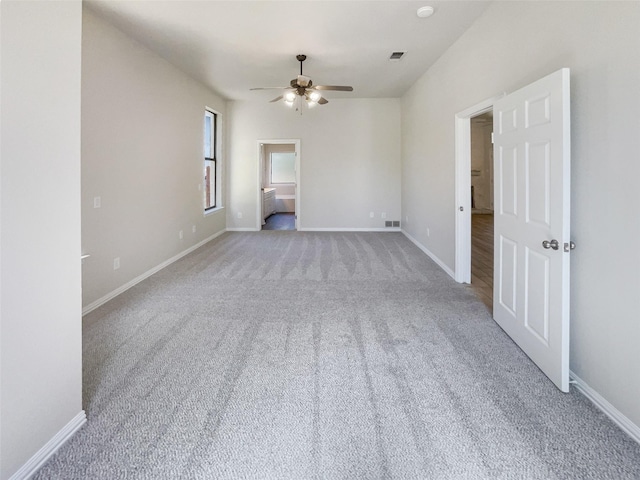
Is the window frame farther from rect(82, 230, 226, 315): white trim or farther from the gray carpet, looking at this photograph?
the gray carpet

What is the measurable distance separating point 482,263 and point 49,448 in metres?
4.89

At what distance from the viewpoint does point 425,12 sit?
11.1 feet

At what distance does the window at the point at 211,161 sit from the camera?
722cm

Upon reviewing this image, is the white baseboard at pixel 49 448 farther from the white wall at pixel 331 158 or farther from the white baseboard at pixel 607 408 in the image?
the white wall at pixel 331 158

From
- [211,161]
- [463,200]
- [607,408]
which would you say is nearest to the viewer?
[607,408]

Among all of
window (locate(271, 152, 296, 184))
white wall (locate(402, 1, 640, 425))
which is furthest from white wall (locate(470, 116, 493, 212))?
white wall (locate(402, 1, 640, 425))

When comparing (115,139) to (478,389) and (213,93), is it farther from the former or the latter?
(478,389)

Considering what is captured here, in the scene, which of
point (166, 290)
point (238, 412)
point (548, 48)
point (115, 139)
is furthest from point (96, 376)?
point (548, 48)

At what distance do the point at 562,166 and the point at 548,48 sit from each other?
3.04ft

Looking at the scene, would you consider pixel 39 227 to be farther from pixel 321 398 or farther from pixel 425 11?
pixel 425 11

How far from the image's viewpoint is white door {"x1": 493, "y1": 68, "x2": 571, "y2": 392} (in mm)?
2018

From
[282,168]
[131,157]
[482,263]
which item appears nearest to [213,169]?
[131,157]

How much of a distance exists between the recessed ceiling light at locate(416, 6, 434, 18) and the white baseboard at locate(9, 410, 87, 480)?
3959 mm

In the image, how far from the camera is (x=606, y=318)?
1878 mm
